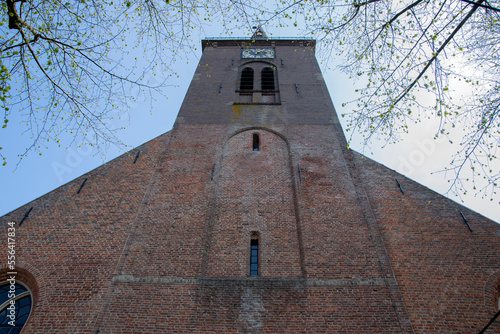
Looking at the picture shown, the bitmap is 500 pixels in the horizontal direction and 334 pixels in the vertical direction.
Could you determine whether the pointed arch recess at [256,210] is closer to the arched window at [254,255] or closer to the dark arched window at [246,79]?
the arched window at [254,255]

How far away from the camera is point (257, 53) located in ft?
56.2

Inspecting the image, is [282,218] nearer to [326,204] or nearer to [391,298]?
[326,204]

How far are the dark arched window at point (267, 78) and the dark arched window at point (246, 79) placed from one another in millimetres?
493

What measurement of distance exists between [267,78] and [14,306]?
1171 centimetres

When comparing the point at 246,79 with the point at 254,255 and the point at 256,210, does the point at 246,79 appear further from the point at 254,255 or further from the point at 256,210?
the point at 254,255

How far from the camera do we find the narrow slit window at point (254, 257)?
24.1 feet

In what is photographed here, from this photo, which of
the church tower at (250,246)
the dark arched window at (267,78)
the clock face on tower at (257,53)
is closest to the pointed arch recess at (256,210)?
the church tower at (250,246)

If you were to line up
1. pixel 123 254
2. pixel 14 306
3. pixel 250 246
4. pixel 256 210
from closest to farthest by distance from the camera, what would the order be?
pixel 14 306 → pixel 123 254 → pixel 250 246 → pixel 256 210

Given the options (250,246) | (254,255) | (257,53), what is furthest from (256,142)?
(257,53)

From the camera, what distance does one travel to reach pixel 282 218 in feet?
27.2

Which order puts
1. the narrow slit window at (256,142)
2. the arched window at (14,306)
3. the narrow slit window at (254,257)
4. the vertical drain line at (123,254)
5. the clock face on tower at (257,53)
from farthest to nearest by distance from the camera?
the clock face on tower at (257,53) → the narrow slit window at (256,142) → the narrow slit window at (254,257) → the arched window at (14,306) → the vertical drain line at (123,254)

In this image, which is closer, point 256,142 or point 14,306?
point 14,306

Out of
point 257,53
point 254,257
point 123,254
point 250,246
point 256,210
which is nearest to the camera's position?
point 123,254

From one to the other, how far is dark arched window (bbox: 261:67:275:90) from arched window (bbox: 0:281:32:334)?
10.5m
